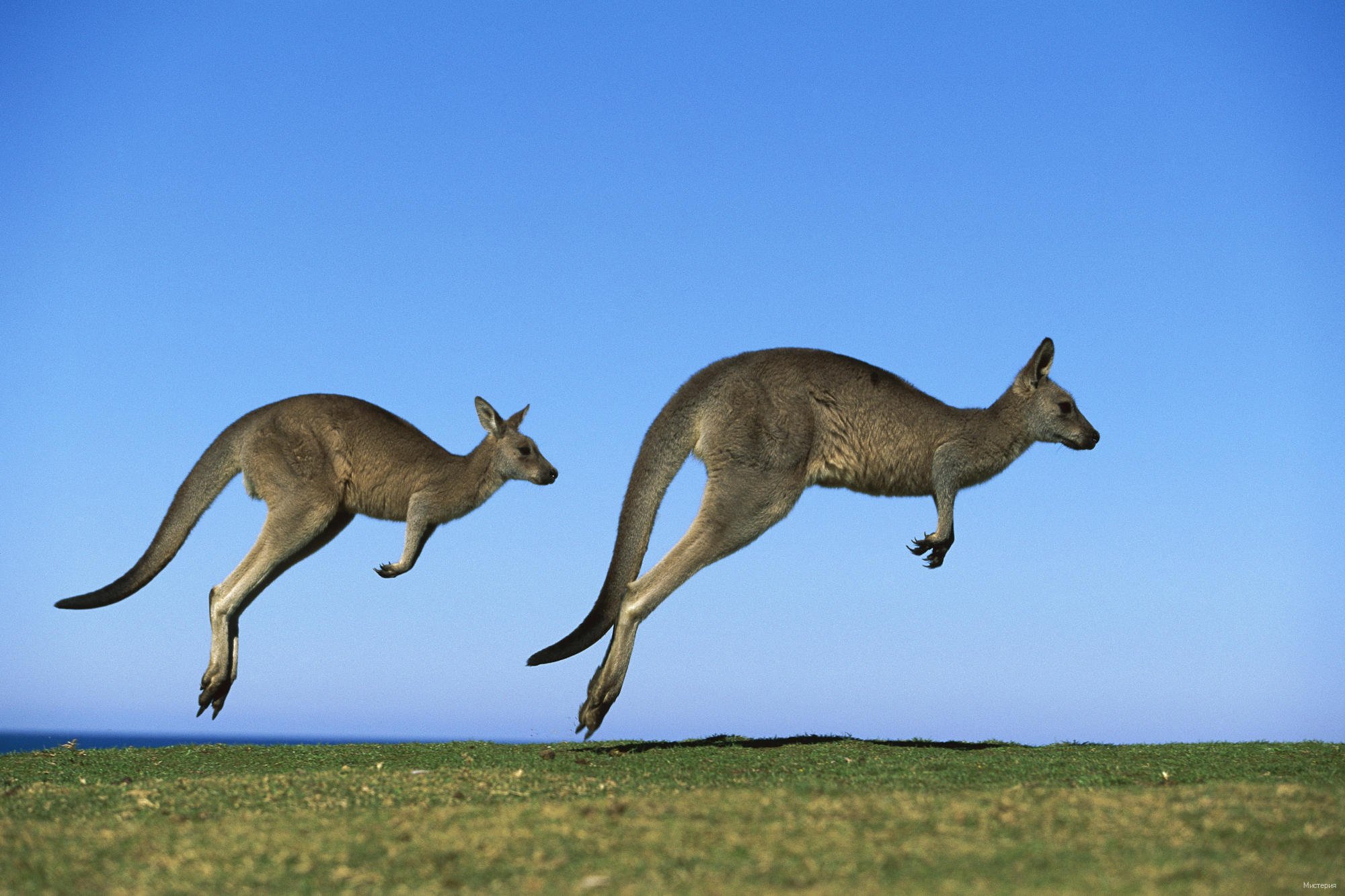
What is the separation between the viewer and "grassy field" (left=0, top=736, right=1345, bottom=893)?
4406 millimetres

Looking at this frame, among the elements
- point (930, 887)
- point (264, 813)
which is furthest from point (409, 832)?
point (930, 887)

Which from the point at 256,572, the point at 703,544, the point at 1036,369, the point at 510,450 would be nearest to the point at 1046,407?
the point at 1036,369

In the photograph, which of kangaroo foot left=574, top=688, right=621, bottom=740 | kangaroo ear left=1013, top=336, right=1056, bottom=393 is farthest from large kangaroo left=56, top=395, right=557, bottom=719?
kangaroo ear left=1013, top=336, right=1056, bottom=393

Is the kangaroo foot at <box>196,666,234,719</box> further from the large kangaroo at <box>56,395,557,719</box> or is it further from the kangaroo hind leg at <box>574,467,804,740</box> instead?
the kangaroo hind leg at <box>574,467,804,740</box>

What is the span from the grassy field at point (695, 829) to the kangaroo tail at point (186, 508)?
2.17 metres

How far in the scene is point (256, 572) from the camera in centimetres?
1013

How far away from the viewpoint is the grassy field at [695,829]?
441 cm

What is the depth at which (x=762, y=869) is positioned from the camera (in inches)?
174

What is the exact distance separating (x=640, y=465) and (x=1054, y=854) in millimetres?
4990

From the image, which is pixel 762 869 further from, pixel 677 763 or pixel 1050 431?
pixel 1050 431

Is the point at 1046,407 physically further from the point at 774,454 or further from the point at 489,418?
the point at 489,418

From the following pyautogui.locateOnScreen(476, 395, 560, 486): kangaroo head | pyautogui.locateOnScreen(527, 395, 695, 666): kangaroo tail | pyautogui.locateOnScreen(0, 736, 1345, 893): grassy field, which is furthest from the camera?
pyautogui.locateOnScreen(476, 395, 560, 486): kangaroo head

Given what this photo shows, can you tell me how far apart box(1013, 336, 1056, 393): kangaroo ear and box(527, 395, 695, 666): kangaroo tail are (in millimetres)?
3276

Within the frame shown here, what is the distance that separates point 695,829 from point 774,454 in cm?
418
